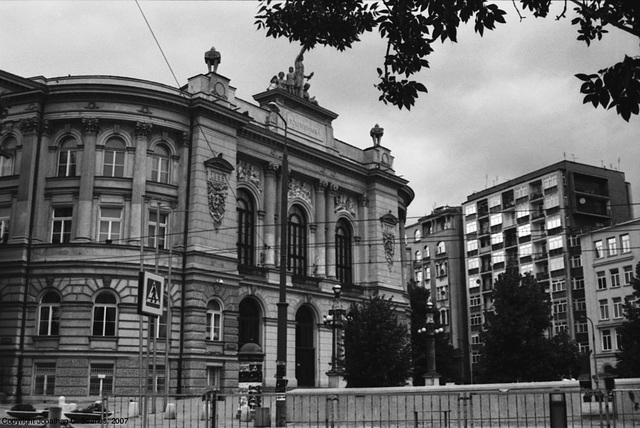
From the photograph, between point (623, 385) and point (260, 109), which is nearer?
point (623, 385)

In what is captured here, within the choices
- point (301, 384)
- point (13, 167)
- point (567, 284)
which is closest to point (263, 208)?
point (301, 384)

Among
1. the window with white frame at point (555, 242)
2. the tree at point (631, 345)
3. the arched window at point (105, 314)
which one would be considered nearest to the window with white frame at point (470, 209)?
the window with white frame at point (555, 242)

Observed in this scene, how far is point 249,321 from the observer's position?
40625 millimetres

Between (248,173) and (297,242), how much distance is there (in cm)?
547

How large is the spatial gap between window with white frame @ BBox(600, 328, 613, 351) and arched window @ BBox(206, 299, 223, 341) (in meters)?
35.7

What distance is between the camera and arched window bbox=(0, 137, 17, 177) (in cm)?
3706

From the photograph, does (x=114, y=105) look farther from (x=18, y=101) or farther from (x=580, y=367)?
(x=580, y=367)

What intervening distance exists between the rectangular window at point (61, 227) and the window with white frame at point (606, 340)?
43.0 metres

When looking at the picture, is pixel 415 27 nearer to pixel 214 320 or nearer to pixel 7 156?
pixel 214 320

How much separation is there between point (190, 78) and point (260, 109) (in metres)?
5.23

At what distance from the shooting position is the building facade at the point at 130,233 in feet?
113

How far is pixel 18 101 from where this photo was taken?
1454 inches

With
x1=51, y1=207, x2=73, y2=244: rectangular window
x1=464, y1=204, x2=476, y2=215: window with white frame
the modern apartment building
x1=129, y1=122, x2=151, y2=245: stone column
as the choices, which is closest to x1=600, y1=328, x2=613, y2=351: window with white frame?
the modern apartment building

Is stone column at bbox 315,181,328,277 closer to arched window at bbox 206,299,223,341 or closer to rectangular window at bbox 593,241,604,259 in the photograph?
arched window at bbox 206,299,223,341
